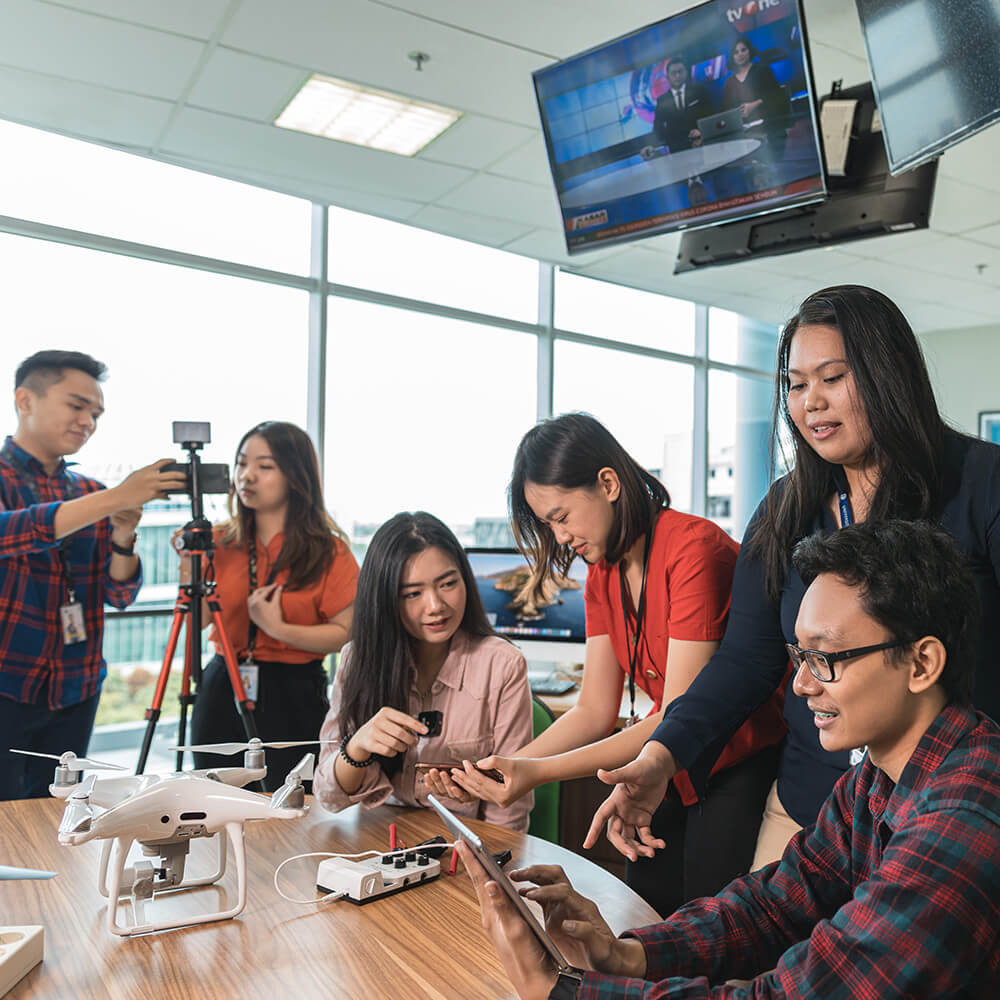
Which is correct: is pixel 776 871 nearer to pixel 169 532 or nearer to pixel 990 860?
pixel 990 860

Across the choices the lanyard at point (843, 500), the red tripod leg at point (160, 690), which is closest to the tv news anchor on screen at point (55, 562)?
the red tripod leg at point (160, 690)

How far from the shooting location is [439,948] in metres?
1.11

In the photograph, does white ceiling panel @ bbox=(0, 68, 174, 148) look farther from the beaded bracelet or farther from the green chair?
the green chair

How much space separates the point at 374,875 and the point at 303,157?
346 cm

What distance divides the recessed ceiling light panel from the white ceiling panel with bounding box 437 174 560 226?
484 mm

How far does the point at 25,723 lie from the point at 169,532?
1937 millimetres

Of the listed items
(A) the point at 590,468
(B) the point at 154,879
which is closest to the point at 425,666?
(A) the point at 590,468

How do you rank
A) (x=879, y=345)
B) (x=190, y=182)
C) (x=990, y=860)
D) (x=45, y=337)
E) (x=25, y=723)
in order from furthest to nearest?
(x=190, y=182), (x=45, y=337), (x=25, y=723), (x=879, y=345), (x=990, y=860)

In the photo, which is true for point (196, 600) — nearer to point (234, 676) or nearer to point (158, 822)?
point (234, 676)

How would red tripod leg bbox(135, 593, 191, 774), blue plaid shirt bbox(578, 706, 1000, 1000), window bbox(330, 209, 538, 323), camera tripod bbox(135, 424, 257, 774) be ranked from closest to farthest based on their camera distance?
blue plaid shirt bbox(578, 706, 1000, 1000) → red tripod leg bbox(135, 593, 191, 774) → camera tripod bbox(135, 424, 257, 774) → window bbox(330, 209, 538, 323)

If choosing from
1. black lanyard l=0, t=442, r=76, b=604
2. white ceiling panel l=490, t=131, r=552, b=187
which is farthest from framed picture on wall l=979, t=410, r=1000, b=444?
black lanyard l=0, t=442, r=76, b=604

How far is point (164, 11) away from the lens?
2838 millimetres

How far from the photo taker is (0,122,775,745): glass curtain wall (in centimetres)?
409

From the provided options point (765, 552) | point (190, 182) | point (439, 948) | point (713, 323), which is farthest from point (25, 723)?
point (713, 323)
